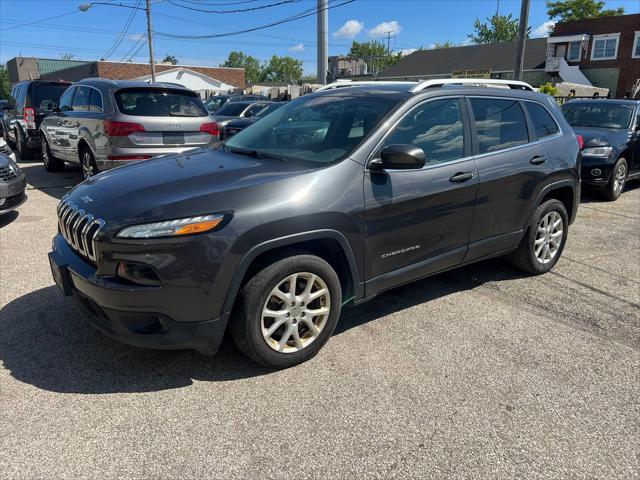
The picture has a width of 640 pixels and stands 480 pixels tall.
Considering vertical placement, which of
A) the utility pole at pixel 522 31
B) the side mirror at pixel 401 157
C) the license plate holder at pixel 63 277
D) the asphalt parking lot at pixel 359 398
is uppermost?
the utility pole at pixel 522 31

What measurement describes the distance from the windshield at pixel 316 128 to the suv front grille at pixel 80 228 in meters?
1.28

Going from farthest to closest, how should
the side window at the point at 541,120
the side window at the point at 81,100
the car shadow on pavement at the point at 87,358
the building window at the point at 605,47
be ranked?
the building window at the point at 605,47
the side window at the point at 81,100
the side window at the point at 541,120
the car shadow on pavement at the point at 87,358

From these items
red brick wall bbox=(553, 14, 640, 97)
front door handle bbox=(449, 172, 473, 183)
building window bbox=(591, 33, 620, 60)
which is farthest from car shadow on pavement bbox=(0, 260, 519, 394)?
building window bbox=(591, 33, 620, 60)

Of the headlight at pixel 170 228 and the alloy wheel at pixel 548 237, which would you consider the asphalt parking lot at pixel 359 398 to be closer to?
the alloy wheel at pixel 548 237

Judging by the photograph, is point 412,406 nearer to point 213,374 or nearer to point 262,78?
point 213,374

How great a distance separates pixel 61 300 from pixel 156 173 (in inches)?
62.5

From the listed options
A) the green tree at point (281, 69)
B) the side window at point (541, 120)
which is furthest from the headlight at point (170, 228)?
the green tree at point (281, 69)

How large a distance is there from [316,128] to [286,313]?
5.08 ft

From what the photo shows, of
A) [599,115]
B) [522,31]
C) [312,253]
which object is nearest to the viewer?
[312,253]

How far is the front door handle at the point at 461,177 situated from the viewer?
3738 millimetres

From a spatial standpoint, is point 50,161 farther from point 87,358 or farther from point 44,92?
point 87,358

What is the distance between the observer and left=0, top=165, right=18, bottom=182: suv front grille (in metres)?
6.09

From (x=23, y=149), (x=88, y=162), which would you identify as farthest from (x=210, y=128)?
(x=23, y=149)

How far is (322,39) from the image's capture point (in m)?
16.8
